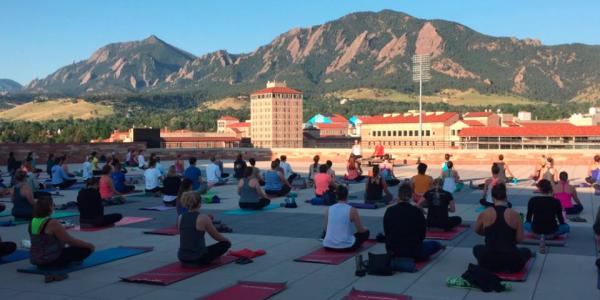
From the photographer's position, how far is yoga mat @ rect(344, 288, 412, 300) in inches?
291

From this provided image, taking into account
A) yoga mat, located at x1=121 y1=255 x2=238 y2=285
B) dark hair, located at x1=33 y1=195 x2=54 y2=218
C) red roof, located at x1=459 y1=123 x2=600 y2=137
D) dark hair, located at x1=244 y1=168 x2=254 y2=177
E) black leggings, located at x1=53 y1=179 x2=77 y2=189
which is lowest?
yoga mat, located at x1=121 y1=255 x2=238 y2=285

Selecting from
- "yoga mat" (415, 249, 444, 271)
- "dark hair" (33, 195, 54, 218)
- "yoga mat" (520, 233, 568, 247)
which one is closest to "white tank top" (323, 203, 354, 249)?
"yoga mat" (415, 249, 444, 271)

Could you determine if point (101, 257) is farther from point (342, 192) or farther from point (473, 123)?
point (473, 123)

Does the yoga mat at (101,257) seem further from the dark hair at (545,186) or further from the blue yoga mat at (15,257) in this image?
the dark hair at (545,186)

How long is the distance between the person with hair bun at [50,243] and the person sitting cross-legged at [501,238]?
555 centimetres

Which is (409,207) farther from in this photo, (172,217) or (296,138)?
(296,138)

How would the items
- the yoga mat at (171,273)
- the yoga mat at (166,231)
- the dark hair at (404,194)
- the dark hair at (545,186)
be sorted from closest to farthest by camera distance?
the yoga mat at (171,273)
the dark hair at (404,194)
the dark hair at (545,186)
the yoga mat at (166,231)

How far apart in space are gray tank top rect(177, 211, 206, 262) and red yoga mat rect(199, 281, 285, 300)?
1.14m

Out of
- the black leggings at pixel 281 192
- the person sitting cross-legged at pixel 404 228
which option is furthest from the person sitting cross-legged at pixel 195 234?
the black leggings at pixel 281 192

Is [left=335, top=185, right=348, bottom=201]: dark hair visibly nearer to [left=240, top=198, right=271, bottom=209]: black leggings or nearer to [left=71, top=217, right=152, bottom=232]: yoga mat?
[left=71, top=217, right=152, bottom=232]: yoga mat

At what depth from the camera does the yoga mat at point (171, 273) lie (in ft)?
28.0

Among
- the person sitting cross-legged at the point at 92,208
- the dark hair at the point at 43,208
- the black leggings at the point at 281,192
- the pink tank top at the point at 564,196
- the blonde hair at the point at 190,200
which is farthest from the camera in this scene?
the black leggings at the point at 281,192

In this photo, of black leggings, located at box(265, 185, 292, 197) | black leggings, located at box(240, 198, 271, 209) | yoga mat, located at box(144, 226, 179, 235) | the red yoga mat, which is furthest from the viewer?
black leggings, located at box(265, 185, 292, 197)

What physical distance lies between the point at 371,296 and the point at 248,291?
59.9 inches
